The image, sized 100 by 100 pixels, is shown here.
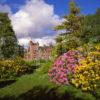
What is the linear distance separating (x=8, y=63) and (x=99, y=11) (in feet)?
176

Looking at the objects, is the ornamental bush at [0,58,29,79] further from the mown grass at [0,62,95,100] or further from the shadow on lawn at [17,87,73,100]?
the shadow on lawn at [17,87,73,100]

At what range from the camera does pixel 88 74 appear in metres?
21.4

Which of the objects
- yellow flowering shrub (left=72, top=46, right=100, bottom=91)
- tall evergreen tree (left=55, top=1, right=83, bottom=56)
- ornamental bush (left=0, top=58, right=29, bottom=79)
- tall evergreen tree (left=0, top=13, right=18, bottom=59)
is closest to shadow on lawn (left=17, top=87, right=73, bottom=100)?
yellow flowering shrub (left=72, top=46, right=100, bottom=91)

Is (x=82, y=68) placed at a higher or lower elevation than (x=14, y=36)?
lower

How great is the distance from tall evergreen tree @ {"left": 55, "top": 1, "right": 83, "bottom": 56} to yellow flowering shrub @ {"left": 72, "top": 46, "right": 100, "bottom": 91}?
65.0 feet

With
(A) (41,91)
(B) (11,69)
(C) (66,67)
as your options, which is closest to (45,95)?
(A) (41,91)

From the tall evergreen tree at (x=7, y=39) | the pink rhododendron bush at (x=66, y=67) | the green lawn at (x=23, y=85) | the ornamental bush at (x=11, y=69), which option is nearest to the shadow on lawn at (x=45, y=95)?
the green lawn at (x=23, y=85)

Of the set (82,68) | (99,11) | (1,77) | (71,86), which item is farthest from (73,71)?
(99,11)

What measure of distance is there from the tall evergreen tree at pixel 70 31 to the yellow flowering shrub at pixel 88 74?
65.0 ft

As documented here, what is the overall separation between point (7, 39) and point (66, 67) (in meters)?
38.4

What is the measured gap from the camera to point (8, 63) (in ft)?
121

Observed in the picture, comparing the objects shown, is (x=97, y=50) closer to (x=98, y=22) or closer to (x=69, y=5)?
(x=69, y=5)

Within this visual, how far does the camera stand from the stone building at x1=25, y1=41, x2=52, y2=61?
228 ft

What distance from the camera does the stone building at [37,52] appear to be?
228 feet
